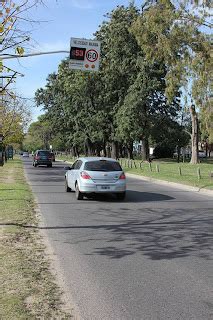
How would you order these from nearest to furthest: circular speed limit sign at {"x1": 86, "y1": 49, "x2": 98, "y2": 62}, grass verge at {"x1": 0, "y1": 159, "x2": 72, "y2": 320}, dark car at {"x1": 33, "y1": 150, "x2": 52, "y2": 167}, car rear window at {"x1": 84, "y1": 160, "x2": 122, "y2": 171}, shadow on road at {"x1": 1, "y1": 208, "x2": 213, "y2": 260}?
grass verge at {"x1": 0, "y1": 159, "x2": 72, "y2": 320}, shadow on road at {"x1": 1, "y1": 208, "x2": 213, "y2": 260}, circular speed limit sign at {"x1": 86, "y1": 49, "x2": 98, "y2": 62}, car rear window at {"x1": 84, "y1": 160, "x2": 122, "y2": 171}, dark car at {"x1": 33, "y1": 150, "x2": 52, "y2": 167}

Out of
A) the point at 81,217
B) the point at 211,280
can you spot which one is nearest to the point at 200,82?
the point at 81,217

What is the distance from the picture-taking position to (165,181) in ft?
86.9

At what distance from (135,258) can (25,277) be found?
213cm

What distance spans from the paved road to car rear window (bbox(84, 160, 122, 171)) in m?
2.42

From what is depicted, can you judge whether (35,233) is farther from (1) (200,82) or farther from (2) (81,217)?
(1) (200,82)

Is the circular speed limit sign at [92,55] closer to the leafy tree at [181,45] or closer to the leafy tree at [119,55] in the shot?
the leafy tree at [181,45]

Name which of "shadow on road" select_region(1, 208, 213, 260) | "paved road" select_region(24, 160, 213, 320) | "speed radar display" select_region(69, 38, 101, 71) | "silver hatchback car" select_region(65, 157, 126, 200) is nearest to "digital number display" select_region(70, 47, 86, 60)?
"speed radar display" select_region(69, 38, 101, 71)

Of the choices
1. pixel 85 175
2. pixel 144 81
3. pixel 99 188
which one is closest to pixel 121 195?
pixel 99 188

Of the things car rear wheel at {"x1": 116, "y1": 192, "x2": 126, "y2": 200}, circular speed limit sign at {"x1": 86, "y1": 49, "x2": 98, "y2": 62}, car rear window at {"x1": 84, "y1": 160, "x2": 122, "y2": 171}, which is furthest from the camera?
car rear wheel at {"x1": 116, "y1": 192, "x2": 126, "y2": 200}

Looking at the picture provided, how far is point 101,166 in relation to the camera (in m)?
16.9

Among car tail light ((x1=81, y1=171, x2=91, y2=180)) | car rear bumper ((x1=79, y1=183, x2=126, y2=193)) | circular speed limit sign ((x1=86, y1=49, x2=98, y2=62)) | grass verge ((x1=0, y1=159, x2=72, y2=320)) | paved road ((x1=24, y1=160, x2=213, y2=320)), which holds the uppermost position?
circular speed limit sign ((x1=86, y1=49, x2=98, y2=62))

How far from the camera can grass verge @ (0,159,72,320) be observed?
16.5 ft

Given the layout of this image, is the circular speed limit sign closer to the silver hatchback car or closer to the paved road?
the silver hatchback car

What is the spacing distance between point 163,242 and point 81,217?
12.3 feet
